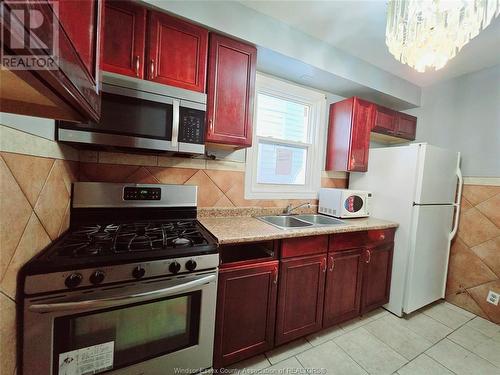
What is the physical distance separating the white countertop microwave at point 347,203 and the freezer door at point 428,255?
0.40 metres

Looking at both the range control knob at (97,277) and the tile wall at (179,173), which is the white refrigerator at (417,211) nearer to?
the tile wall at (179,173)

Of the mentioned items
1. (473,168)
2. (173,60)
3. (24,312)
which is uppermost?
(173,60)

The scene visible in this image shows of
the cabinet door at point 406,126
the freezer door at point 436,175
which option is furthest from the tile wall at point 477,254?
the cabinet door at point 406,126

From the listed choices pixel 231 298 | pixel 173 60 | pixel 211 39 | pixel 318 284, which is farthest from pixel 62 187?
pixel 318 284

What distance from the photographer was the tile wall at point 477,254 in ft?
6.68

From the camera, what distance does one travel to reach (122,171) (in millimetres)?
1548

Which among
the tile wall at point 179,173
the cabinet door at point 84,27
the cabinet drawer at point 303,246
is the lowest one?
the cabinet drawer at point 303,246

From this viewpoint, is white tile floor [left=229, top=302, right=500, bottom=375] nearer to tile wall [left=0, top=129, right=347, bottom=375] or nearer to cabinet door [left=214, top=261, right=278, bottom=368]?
cabinet door [left=214, top=261, right=278, bottom=368]

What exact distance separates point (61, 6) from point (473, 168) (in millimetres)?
3252

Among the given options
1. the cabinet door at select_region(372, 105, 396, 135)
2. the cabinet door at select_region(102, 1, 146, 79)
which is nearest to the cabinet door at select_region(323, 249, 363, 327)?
the cabinet door at select_region(372, 105, 396, 135)

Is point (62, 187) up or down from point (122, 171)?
down

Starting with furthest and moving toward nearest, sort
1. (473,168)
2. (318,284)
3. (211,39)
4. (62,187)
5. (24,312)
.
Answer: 1. (473,168)
2. (318,284)
3. (211,39)
4. (62,187)
5. (24,312)

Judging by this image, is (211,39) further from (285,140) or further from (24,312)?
(24,312)

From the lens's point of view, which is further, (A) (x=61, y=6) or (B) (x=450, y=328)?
(B) (x=450, y=328)
